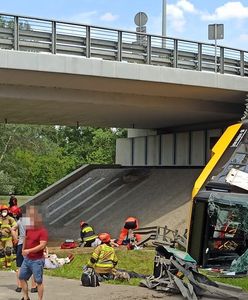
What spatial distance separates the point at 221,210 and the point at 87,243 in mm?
6899

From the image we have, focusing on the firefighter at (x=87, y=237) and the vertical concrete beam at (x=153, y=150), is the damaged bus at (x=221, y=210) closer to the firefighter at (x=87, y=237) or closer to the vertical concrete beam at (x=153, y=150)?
the firefighter at (x=87, y=237)

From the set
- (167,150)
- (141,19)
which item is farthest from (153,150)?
(141,19)

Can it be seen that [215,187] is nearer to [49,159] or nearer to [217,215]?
[217,215]

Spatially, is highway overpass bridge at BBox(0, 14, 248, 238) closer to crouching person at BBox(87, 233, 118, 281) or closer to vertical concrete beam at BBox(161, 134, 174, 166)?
vertical concrete beam at BBox(161, 134, 174, 166)

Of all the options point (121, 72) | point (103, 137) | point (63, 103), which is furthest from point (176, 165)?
point (103, 137)

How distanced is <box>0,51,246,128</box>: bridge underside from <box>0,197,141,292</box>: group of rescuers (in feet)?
13.7

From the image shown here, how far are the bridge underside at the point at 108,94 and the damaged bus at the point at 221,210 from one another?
7.42 meters

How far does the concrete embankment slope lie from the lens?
23797 mm

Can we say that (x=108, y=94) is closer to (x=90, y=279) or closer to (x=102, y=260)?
(x=102, y=260)

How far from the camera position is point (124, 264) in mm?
14336

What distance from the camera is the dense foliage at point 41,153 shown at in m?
53.9

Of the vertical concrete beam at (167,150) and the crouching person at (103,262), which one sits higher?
the vertical concrete beam at (167,150)

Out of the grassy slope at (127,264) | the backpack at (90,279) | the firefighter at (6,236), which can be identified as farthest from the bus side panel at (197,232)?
the firefighter at (6,236)

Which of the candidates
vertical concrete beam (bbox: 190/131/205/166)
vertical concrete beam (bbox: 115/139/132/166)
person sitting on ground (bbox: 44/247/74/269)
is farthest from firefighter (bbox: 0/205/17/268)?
vertical concrete beam (bbox: 115/139/132/166)
